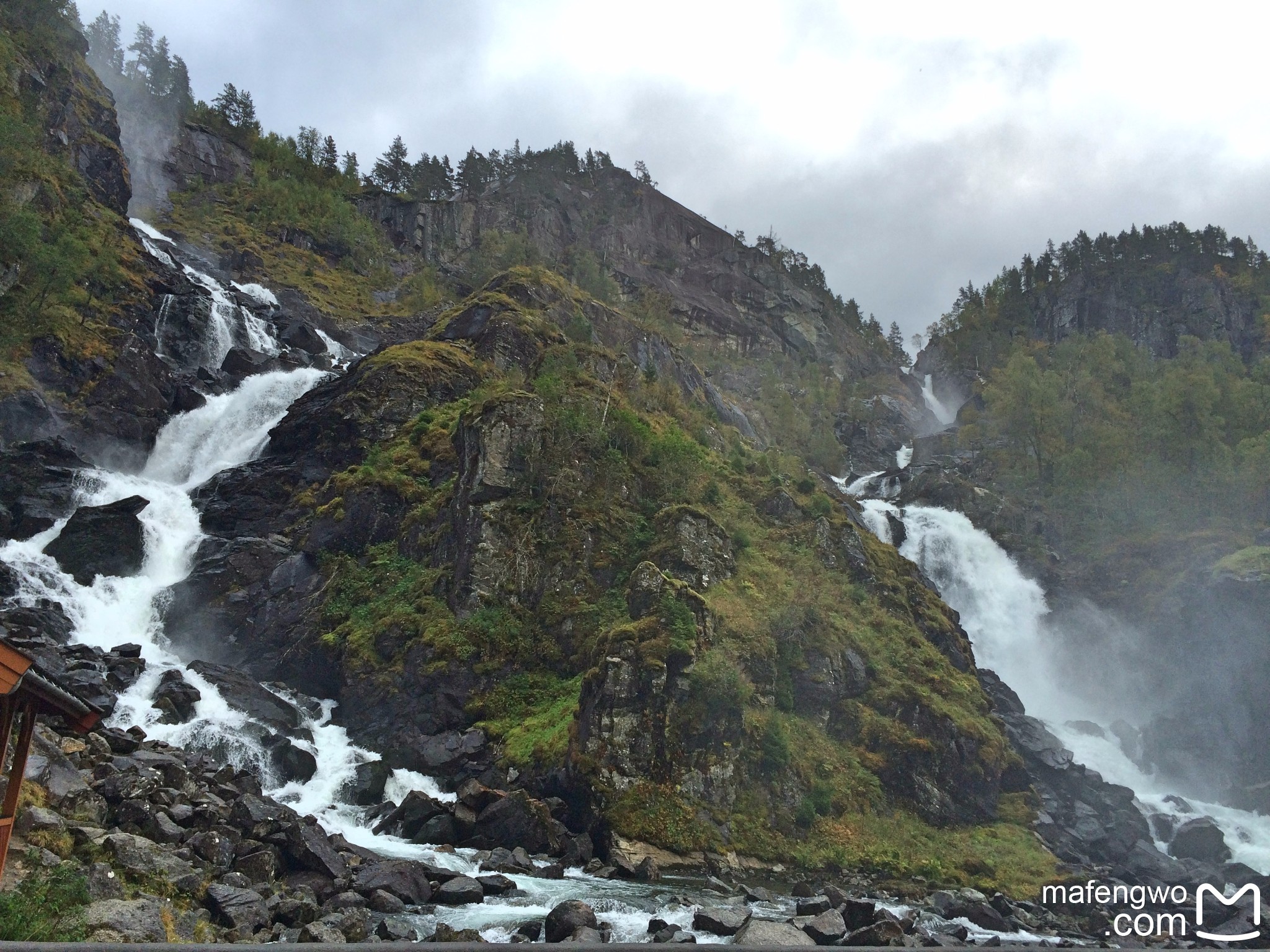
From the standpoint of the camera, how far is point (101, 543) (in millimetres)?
34844

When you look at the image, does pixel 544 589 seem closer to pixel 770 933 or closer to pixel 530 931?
pixel 530 931

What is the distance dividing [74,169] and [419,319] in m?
27.5

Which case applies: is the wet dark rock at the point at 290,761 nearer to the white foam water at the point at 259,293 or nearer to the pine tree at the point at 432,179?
the white foam water at the point at 259,293

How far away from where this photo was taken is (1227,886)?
27.8 m

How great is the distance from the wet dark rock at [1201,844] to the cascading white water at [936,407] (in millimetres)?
76618

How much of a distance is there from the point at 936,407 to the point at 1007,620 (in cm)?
6703

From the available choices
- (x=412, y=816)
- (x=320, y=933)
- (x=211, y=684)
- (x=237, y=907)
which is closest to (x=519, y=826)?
(x=412, y=816)

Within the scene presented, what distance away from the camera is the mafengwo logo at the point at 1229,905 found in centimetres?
1989

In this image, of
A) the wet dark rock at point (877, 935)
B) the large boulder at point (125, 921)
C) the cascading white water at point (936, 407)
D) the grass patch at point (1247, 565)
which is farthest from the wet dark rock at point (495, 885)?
the cascading white water at point (936, 407)

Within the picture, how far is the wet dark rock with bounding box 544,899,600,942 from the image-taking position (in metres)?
16.2

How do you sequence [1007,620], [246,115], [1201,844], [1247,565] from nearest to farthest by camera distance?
1. [1201,844]
2. [1247,565]
3. [1007,620]
4. [246,115]

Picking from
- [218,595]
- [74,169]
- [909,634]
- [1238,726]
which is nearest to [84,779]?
[218,595]

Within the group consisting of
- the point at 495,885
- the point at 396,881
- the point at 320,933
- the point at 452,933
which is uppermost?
the point at 495,885

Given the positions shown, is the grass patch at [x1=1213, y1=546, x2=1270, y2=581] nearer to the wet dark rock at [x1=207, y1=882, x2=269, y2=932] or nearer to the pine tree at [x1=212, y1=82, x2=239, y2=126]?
the wet dark rock at [x1=207, y1=882, x2=269, y2=932]
